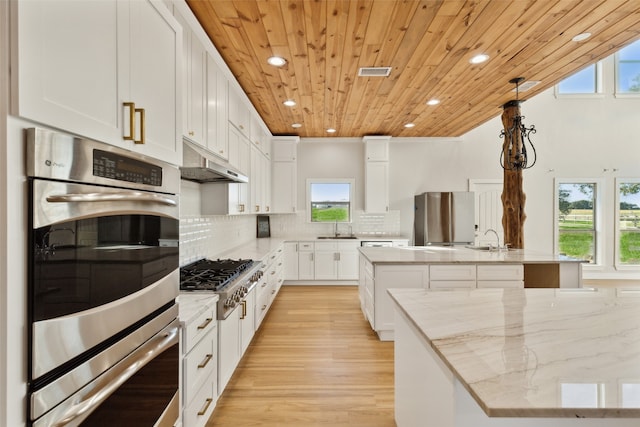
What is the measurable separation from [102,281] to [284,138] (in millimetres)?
5283

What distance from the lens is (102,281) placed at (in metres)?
0.99

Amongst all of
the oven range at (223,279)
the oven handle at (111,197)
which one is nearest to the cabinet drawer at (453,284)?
the oven range at (223,279)

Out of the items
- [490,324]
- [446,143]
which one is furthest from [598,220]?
[490,324]

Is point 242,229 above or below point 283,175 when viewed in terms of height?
below

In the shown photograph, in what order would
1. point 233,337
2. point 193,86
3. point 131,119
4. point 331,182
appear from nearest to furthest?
point 131,119
point 193,86
point 233,337
point 331,182

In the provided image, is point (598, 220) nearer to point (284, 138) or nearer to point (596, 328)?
point (284, 138)

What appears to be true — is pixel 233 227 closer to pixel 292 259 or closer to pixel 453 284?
pixel 292 259

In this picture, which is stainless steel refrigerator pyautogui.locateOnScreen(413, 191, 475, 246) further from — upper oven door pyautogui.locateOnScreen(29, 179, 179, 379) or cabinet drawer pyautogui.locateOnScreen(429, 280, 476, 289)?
upper oven door pyautogui.locateOnScreen(29, 179, 179, 379)

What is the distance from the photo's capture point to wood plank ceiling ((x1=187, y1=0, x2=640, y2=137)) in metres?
2.27

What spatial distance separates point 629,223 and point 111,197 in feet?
28.5

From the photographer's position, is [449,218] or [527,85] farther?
[449,218]

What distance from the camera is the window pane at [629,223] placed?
6.52m

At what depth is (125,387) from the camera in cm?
112

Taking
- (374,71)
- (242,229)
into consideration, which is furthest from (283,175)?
(374,71)
